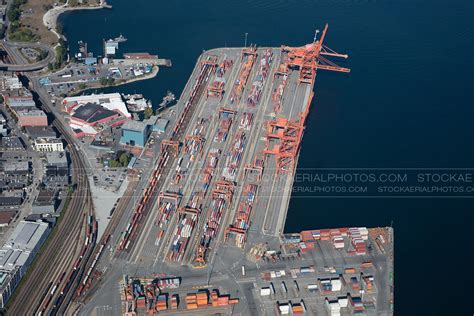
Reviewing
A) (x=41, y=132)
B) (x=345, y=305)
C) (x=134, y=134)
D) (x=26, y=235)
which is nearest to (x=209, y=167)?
(x=134, y=134)

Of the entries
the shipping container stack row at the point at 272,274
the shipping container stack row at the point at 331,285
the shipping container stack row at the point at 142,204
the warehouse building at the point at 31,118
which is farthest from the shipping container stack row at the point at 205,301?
the warehouse building at the point at 31,118

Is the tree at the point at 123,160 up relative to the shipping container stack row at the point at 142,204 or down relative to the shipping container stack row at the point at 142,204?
up

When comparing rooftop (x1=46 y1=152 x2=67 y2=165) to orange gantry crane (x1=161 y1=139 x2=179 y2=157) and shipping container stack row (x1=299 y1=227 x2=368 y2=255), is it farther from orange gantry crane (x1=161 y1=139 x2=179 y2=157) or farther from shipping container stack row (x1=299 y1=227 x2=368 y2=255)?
shipping container stack row (x1=299 y1=227 x2=368 y2=255)

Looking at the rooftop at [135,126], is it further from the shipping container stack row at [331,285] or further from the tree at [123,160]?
the shipping container stack row at [331,285]

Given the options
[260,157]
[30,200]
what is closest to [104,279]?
[30,200]

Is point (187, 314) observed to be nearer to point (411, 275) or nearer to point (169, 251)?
point (169, 251)

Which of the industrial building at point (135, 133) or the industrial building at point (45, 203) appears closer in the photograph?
the industrial building at point (45, 203)

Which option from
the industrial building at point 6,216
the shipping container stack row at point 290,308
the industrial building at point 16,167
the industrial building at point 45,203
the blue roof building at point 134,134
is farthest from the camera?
the blue roof building at point 134,134
